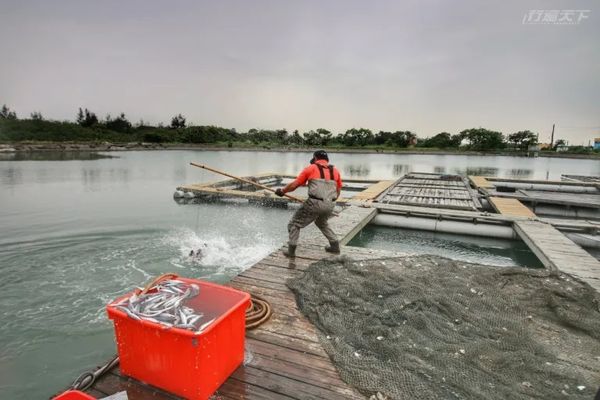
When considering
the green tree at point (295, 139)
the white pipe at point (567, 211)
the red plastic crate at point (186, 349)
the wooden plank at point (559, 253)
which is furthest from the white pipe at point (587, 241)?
the green tree at point (295, 139)

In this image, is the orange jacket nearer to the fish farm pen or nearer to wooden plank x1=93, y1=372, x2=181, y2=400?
the fish farm pen

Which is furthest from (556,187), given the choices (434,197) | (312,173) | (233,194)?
(312,173)

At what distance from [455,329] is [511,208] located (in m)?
10.1

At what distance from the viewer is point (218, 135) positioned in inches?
3455

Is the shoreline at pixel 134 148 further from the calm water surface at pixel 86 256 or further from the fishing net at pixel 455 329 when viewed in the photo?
the fishing net at pixel 455 329

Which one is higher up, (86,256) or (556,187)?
(556,187)

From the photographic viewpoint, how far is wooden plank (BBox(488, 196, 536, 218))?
10547mm

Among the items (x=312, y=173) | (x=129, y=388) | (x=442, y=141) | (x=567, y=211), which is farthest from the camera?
(x=442, y=141)

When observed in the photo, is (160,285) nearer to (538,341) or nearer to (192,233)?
(538,341)

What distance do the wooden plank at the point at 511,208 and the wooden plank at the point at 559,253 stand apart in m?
1.32

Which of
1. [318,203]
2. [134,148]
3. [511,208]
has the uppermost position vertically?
[134,148]

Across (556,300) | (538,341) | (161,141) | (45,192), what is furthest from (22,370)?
(161,141)

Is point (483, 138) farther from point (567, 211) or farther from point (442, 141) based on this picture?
point (567, 211)

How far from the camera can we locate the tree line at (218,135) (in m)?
62.5
